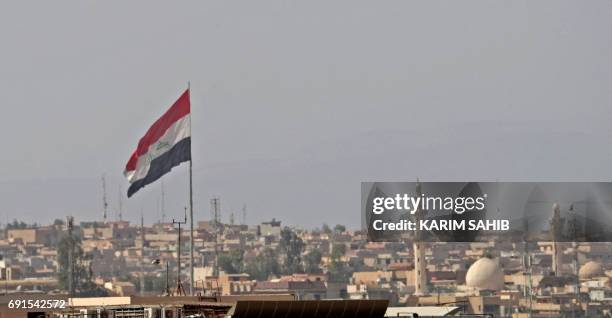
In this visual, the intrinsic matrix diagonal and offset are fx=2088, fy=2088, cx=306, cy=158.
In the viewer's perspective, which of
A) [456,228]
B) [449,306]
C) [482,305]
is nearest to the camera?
[449,306]

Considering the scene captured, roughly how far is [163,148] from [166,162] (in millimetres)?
421

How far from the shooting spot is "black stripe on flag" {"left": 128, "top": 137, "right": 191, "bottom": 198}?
2331 inches

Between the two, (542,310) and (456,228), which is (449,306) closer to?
(456,228)

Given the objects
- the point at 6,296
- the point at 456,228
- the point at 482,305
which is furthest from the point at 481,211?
the point at 482,305

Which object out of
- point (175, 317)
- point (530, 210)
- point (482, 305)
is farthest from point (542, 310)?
point (175, 317)

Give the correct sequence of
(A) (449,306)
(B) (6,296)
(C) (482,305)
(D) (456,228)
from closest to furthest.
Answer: (A) (449,306), (B) (6,296), (D) (456,228), (C) (482,305)

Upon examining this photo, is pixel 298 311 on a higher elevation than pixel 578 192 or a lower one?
lower

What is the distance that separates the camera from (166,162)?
60.5 meters

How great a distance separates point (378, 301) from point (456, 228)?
64880mm

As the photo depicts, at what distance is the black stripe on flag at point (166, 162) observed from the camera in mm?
59219

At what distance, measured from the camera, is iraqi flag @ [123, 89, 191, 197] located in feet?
196

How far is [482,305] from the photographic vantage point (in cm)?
19112

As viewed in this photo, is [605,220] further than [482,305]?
No

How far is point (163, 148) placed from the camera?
6056cm
